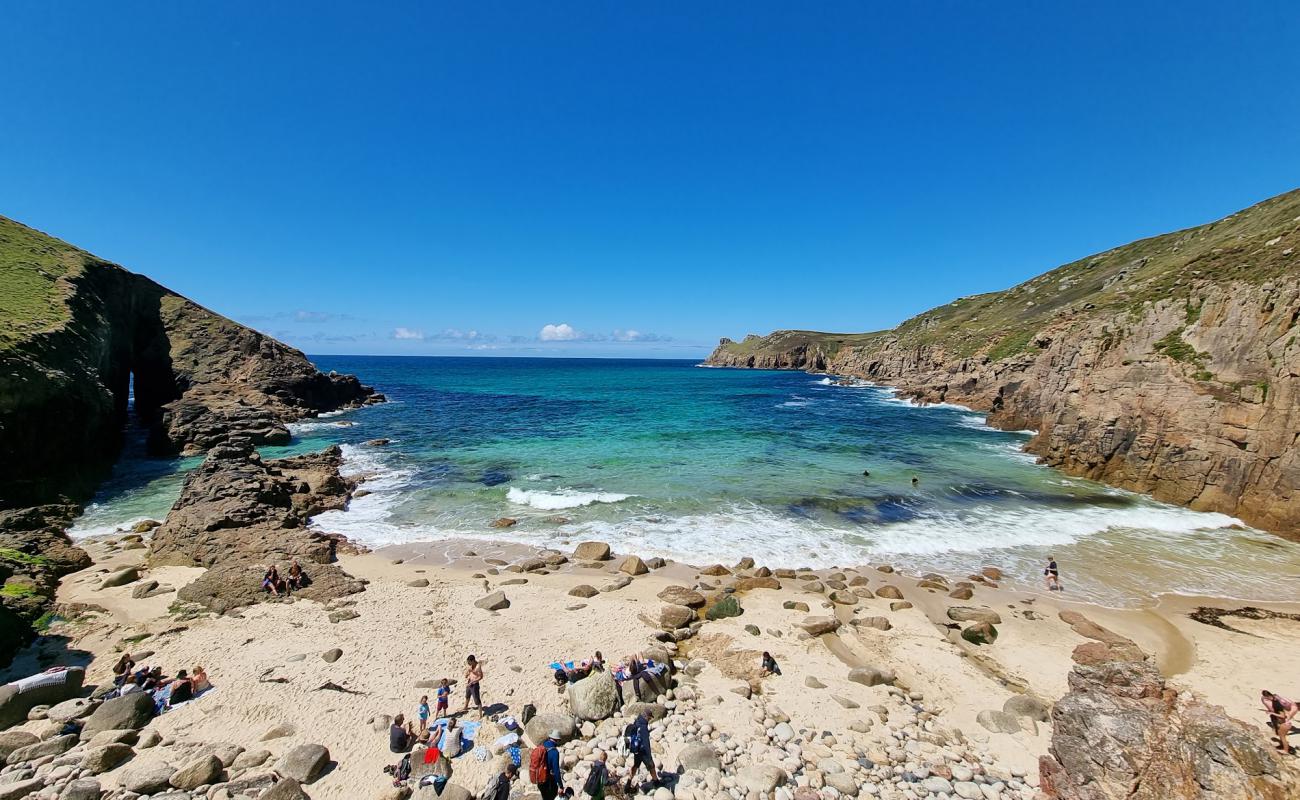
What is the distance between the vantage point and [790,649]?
48.6ft

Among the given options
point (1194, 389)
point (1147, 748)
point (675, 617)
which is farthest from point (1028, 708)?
point (1194, 389)

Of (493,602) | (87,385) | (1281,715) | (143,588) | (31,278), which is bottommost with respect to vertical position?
(493,602)

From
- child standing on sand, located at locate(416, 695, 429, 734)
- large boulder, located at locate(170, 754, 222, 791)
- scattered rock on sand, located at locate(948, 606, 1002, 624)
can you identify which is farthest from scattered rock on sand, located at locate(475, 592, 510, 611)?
scattered rock on sand, located at locate(948, 606, 1002, 624)

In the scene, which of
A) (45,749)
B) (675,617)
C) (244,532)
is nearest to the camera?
(45,749)

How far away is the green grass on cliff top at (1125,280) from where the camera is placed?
35500 mm

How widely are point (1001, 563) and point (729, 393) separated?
261ft

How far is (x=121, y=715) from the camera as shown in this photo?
35.8ft

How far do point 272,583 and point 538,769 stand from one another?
14.1 meters

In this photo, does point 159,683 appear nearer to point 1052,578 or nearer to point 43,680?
point 43,680

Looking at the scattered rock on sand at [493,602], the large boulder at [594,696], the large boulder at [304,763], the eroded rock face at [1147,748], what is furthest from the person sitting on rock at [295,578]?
the eroded rock face at [1147,748]

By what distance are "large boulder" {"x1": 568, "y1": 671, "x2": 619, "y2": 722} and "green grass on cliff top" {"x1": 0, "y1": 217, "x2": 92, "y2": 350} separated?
1410 inches

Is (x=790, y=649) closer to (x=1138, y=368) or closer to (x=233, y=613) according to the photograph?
(x=233, y=613)

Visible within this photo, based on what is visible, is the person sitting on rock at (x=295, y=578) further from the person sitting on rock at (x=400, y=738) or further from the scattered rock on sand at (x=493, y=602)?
the person sitting on rock at (x=400, y=738)

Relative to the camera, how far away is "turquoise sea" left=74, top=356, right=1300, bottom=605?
2200cm
